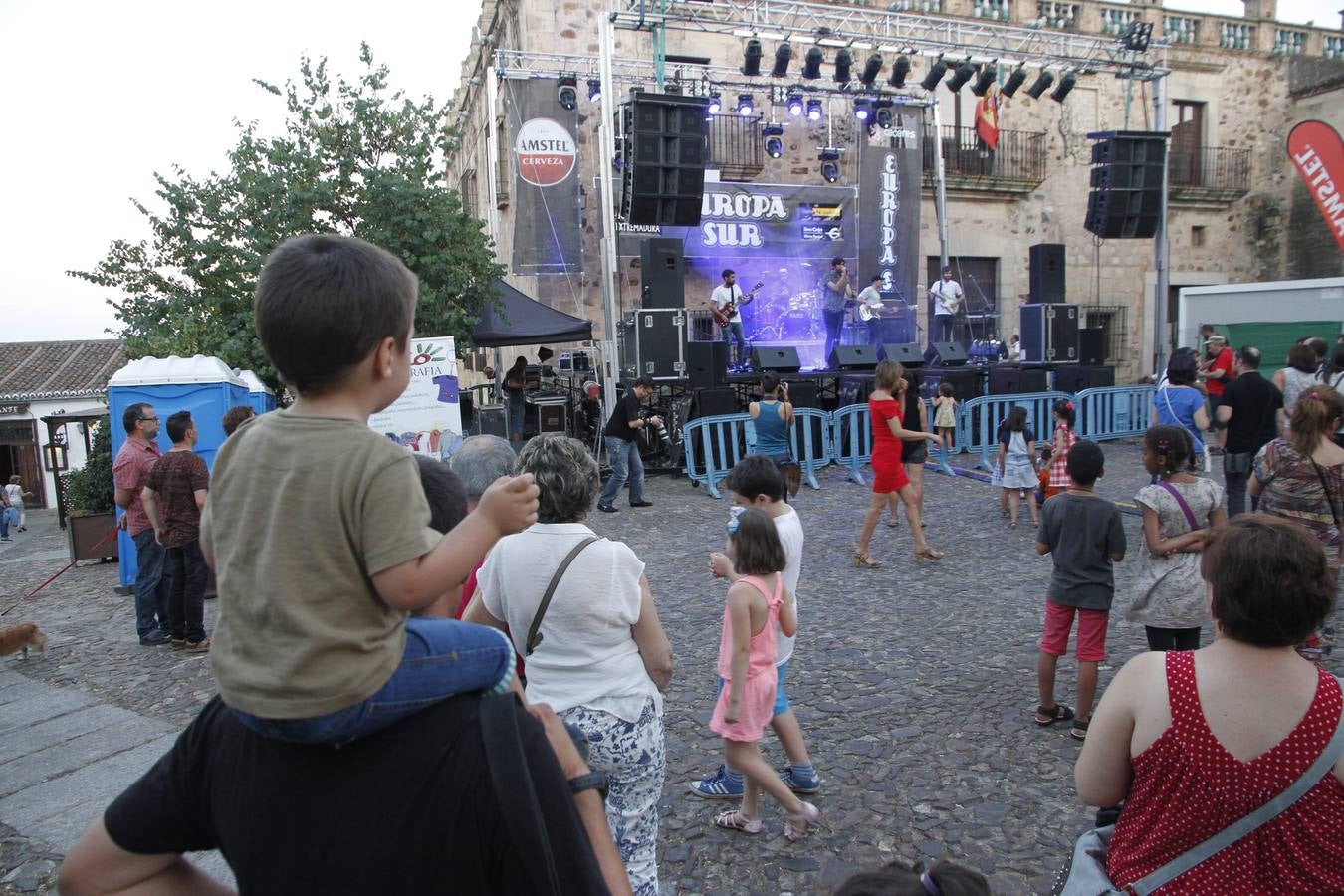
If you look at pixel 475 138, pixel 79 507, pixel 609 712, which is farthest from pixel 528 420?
pixel 609 712

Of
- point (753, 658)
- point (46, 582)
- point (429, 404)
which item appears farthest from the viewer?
point (429, 404)

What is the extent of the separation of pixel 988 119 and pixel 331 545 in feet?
69.3

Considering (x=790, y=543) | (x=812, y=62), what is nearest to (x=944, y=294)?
(x=812, y=62)

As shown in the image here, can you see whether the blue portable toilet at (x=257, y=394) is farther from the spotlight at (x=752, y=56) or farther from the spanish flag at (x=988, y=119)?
the spanish flag at (x=988, y=119)

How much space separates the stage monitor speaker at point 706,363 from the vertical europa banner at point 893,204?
6.34 m

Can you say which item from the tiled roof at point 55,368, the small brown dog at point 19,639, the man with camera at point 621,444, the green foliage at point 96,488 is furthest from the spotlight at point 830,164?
the tiled roof at point 55,368

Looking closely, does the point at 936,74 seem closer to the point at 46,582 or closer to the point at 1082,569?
the point at 1082,569

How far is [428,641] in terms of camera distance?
3.70 ft

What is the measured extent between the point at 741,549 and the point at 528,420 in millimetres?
12213

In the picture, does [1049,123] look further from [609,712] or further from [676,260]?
[609,712]

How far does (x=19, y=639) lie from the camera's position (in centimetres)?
593

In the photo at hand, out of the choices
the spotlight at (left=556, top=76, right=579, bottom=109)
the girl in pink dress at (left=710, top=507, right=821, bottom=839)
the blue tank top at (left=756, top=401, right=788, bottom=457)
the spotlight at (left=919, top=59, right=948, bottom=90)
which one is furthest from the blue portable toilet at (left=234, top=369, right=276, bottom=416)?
the spotlight at (left=919, top=59, right=948, bottom=90)

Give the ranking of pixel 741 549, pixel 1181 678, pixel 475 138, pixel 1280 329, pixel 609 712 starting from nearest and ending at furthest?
pixel 1181 678, pixel 609 712, pixel 741 549, pixel 1280 329, pixel 475 138

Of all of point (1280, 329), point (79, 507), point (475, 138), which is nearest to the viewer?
point (79, 507)
